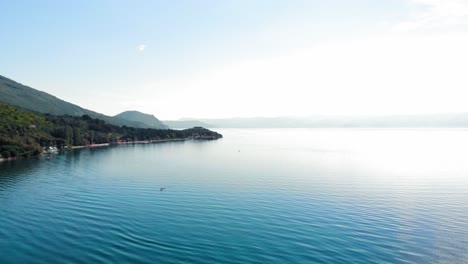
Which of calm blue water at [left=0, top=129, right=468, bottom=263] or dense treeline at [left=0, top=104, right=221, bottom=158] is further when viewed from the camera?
dense treeline at [left=0, top=104, right=221, bottom=158]

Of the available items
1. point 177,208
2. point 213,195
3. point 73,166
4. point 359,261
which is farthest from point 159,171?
point 359,261

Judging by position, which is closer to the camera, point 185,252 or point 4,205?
point 185,252

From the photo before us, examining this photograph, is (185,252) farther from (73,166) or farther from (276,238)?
(73,166)

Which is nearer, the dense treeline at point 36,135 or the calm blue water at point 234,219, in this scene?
the calm blue water at point 234,219

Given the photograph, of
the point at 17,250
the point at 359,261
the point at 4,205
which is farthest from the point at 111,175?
the point at 359,261

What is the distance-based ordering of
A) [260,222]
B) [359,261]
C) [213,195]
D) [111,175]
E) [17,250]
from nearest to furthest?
[359,261] < [17,250] < [260,222] < [213,195] < [111,175]

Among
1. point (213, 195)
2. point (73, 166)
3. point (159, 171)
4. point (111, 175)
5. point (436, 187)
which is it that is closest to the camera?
point (213, 195)

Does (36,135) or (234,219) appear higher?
(36,135)

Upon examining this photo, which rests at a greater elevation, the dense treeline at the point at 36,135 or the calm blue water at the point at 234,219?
the dense treeline at the point at 36,135

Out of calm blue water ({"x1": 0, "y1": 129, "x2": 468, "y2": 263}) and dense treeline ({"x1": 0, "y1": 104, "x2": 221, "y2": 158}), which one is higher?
dense treeline ({"x1": 0, "y1": 104, "x2": 221, "y2": 158})

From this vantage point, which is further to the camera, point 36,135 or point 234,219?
point 36,135

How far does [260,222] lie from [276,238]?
473 cm

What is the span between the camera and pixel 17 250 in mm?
25344

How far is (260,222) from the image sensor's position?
32375 millimetres
